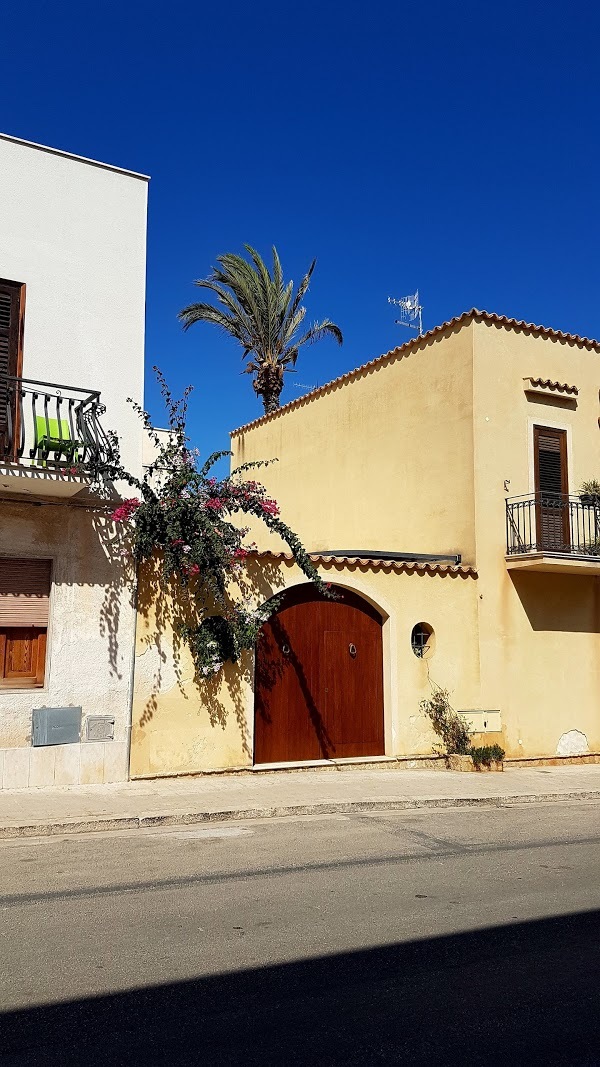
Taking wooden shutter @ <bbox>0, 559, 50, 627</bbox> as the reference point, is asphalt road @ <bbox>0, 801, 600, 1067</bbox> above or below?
below

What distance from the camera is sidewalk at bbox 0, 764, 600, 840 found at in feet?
30.0

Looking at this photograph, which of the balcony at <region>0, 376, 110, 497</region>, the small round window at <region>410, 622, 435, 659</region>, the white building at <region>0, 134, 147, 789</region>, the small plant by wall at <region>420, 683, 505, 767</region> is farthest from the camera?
the small round window at <region>410, 622, 435, 659</region>

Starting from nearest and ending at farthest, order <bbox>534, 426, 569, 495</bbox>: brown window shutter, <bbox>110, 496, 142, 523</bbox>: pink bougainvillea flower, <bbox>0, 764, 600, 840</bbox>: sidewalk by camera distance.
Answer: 1. <bbox>0, 764, 600, 840</bbox>: sidewalk
2. <bbox>110, 496, 142, 523</bbox>: pink bougainvillea flower
3. <bbox>534, 426, 569, 495</bbox>: brown window shutter

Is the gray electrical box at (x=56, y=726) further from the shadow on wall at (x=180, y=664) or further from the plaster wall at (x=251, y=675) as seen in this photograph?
the shadow on wall at (x=180, y=664)

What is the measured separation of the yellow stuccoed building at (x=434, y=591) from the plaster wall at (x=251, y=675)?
24 mm

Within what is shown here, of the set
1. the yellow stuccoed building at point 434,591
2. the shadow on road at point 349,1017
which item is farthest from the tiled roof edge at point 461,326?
the shadow on road at point 349,1017

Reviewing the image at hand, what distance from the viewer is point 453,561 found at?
50.3 ft

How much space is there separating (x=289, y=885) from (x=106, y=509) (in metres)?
6.01

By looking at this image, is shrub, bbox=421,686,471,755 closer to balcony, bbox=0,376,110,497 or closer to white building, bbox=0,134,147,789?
white building, bbox=0,134,147,789

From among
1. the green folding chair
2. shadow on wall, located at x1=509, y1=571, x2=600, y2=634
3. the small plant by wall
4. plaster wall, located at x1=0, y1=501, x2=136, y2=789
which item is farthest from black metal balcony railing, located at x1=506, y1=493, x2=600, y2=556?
the green folding chair

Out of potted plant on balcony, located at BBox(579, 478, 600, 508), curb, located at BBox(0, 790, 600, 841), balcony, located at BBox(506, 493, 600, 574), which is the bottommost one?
curb, located at BBox(0, 790, 600, 841)

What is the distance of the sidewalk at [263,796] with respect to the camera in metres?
9.15

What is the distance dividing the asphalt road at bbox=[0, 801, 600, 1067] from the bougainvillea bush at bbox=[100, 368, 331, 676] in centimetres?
373

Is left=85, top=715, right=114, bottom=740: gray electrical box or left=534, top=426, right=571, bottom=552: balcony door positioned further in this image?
left=534, top=426, right=571, bottom=552: balcony door
